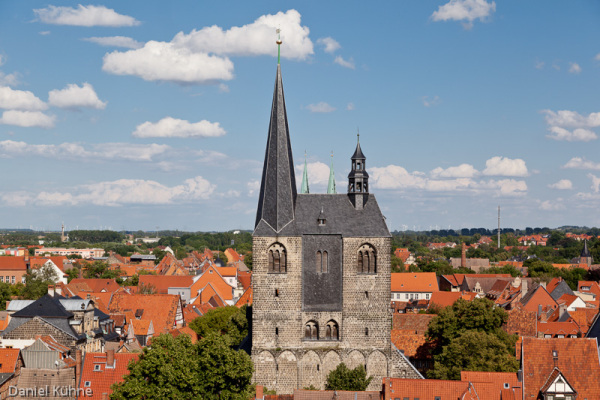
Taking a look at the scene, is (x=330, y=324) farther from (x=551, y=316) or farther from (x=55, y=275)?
(x=55, y=275)

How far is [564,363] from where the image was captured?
170 feet

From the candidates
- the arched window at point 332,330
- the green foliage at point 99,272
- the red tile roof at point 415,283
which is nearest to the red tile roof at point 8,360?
the arched window at point 332,330

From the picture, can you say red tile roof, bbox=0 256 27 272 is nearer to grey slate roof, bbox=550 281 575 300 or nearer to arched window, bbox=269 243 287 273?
grey slate roof, bbox=550 281 575 300

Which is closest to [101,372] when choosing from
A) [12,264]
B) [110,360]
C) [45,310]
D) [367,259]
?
[110,360]

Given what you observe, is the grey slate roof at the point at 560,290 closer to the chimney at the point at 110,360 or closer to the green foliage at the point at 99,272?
the chimney at the point at 110,360

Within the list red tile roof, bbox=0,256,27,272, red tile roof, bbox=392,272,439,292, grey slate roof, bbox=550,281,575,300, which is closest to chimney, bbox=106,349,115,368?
grey slate roof, bbox=550,281,575,300

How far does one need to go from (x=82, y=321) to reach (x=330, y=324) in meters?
24.1

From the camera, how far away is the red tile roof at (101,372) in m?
54.9

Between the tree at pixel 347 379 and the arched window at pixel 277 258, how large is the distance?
8.69m

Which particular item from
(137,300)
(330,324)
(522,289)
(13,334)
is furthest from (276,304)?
(522,289)

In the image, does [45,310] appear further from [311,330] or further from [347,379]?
[347,379]

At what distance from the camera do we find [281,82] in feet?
203

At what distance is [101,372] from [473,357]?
28676mm

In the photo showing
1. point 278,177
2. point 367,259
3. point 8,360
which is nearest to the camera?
point 8,360
